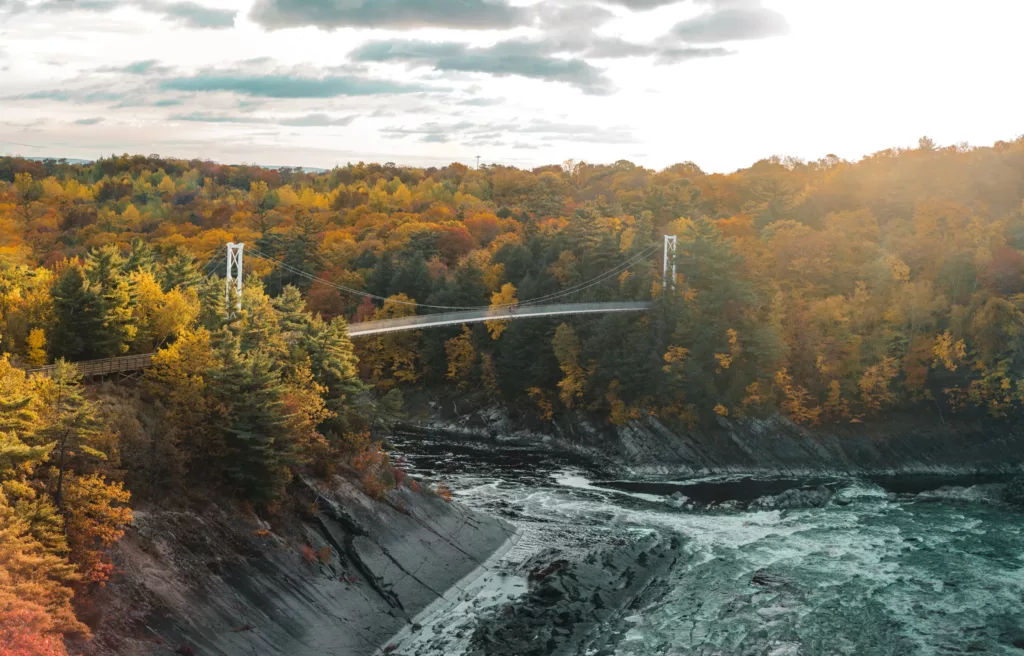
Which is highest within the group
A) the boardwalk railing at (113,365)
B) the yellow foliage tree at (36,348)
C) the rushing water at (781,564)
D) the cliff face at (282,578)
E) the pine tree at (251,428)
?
the yellow foliage tree at (36,348)

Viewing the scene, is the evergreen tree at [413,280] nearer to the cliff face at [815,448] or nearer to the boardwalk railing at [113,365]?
the cliff face at [815,448]

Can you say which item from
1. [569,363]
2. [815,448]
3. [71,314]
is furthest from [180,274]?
[815,448]

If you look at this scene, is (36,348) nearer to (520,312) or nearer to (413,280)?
(520,312)

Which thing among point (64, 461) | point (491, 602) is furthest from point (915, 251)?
point (64, 461)

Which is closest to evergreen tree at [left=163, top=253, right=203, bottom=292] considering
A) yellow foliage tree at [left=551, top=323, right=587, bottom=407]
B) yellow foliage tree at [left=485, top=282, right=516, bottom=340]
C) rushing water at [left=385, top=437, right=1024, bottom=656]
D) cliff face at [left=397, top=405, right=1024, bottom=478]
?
rushing water at [left=385, top=437, right=1024, bottom=656]

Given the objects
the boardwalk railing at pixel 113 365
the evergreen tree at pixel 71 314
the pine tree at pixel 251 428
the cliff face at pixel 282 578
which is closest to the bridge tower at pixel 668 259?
the cliff face at pixel 282 578

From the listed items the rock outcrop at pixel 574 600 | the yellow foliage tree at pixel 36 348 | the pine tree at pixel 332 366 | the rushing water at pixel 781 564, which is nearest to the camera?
the rock outcrop at pixel 574 600
